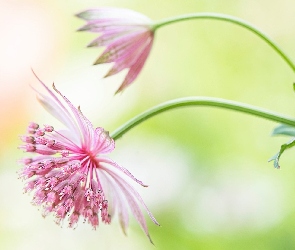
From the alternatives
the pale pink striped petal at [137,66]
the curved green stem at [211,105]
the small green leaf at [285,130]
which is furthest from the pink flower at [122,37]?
the small green leaf at [285,130]

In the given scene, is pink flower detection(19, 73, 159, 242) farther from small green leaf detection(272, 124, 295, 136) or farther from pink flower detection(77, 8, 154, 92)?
small green leaf detection(272, 124, 295, 136)

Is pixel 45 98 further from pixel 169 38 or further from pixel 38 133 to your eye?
pixel 169 38

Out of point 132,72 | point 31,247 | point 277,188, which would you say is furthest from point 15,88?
point 132,72

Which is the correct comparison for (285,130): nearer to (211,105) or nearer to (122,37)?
(211,105)

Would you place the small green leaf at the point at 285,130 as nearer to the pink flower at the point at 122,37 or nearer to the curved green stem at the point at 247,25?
the curved green stem at the point at 247,25

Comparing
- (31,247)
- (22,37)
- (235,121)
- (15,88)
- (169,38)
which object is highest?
(169,38)

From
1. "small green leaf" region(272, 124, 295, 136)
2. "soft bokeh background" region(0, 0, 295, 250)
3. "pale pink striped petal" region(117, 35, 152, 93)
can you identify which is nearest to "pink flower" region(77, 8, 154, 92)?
"pale pink striped petal" region(117, 35, 152, 93)

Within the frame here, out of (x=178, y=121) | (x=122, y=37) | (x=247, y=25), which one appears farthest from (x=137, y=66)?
(x=178, y=121)
